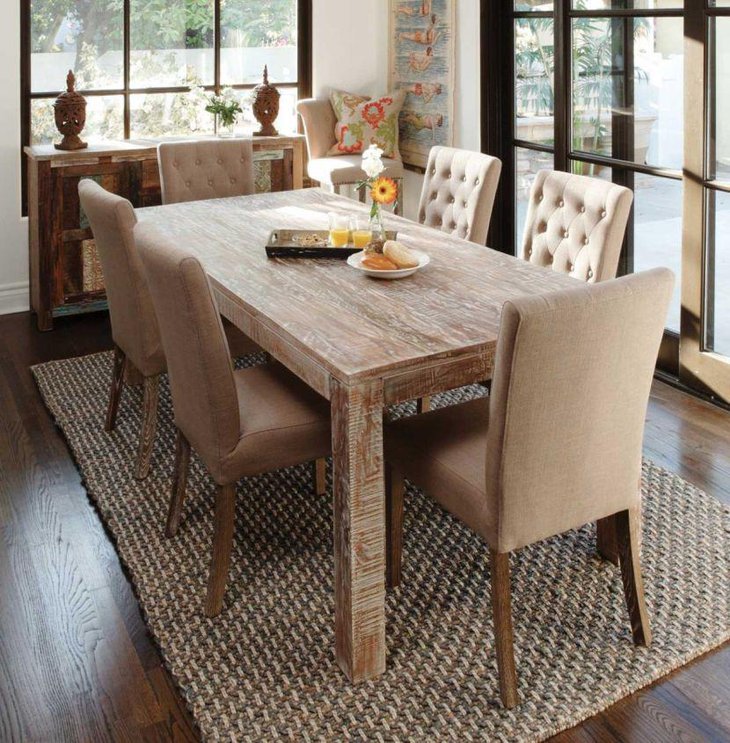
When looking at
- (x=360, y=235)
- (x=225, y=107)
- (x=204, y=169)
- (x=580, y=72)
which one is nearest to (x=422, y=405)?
(x=360, y=235)

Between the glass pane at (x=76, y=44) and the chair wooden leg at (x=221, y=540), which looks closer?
the chair wooden leg at (x=221, y=540)

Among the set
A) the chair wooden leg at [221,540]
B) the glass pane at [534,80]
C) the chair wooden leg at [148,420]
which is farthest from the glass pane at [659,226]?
the chair wooden leg at [221,540]

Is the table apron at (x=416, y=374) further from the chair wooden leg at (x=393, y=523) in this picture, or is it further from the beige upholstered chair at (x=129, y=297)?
the beige upholstered chair at (x=129, y=297)

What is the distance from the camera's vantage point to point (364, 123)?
5.63 m

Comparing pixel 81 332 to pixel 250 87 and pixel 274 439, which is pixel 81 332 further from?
pixel 274 439

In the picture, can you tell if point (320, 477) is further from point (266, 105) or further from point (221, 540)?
point (266, 105)

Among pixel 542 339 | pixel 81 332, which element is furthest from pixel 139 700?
pixel 81 332

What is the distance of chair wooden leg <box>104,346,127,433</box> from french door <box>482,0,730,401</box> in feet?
7.20

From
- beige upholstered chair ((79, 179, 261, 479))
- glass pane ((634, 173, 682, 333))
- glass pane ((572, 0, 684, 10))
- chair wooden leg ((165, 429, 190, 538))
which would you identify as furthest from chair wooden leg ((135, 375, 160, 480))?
glass pane ((572, 0, 684, 10))

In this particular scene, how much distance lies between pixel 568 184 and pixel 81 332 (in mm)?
2714

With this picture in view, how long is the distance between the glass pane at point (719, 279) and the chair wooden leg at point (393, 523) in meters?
1.85

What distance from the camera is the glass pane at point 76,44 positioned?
501 centimetres

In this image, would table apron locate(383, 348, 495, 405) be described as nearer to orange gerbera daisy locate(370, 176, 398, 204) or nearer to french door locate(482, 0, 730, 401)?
orange gerbera daisy locate(370, 176, 398, 204)

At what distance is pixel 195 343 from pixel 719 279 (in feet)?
7.68
